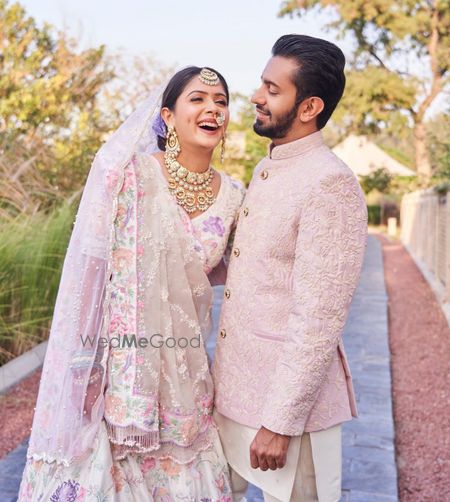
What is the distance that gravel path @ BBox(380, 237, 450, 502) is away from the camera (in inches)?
145

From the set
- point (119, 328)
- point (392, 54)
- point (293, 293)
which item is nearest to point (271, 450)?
point (293, 293)

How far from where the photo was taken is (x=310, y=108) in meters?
1.99

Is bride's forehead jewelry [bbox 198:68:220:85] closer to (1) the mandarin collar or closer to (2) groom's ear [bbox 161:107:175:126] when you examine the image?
(2) groom's ear [bbox 161:107:175:126]

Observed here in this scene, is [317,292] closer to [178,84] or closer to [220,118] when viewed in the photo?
[220,118]

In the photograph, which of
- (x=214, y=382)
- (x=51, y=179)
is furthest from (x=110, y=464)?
(x=51, y=179)

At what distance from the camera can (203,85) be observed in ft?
7.07

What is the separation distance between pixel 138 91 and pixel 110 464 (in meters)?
12.5

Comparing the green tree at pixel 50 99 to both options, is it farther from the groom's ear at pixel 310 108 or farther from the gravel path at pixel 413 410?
the groom's ear at pixel 310 108

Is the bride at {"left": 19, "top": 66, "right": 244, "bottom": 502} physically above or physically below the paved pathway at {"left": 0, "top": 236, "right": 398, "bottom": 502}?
above

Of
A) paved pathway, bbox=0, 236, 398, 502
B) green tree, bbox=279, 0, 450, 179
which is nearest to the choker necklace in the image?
paved pathway, bbox=0, 236, 398, 502

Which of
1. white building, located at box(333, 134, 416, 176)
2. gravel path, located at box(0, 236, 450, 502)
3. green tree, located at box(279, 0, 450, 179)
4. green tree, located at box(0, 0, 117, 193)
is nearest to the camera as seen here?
gravel path, located at box(0, 236, 450, 502)

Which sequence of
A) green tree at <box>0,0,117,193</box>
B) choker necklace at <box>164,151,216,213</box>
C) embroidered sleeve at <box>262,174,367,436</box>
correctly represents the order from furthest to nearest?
1. green tree at <box>0,0,117,193</box>
2. choker necklace at <box>164,151,216,213</box>
3. embroidered sleeve at <box>262,174,367,436</box>

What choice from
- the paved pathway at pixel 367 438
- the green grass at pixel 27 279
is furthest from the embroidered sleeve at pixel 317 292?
the green grass at pixel 27 279

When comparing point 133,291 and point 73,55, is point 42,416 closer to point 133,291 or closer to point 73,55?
point 133,291
